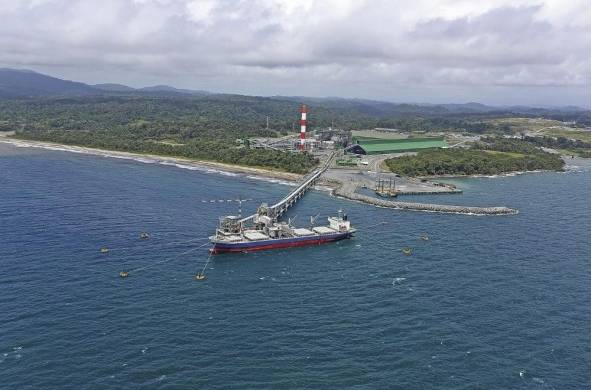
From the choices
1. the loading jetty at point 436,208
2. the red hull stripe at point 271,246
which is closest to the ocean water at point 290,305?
the red hull stripe at point 271,246

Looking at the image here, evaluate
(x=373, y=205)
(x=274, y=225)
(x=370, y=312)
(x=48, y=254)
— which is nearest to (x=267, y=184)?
(x=373, y=205)

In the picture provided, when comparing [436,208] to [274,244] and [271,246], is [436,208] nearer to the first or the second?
[274,244]

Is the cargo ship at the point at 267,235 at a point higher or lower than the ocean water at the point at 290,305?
higher

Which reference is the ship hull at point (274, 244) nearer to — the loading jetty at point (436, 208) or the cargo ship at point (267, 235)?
the cargo ship at point (267, 235)

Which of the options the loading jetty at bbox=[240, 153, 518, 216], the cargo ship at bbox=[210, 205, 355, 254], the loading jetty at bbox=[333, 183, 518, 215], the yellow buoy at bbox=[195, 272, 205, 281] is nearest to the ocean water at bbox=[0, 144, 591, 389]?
the yellow buoy at bbox=[195, 272, 205, 281]

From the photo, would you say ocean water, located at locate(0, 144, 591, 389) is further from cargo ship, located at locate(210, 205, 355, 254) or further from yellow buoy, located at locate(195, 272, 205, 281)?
cargo ship, located at locate(210, 205, 355, 254)

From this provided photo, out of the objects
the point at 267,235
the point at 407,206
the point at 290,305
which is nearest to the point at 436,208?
the point at 407,206

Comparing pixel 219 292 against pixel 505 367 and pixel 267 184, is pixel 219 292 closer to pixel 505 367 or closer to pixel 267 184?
pixel 505 367

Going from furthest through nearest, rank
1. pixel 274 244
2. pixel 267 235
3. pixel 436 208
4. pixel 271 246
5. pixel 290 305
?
pixel 436 208 < pixel 267 235 < pixel 274 244 < pixel 271 246 < pixel 290 305
